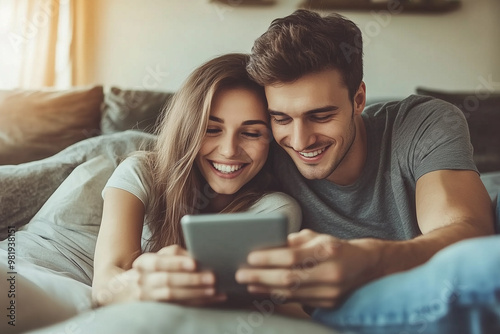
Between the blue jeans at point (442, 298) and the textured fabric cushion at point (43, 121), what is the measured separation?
158 centimetres

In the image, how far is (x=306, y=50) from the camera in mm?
1316

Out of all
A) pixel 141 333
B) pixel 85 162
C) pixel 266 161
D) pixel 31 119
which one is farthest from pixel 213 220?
pixel 31 119

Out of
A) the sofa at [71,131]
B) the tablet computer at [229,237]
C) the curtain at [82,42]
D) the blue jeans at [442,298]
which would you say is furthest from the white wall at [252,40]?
the blue jeans at [442,298]

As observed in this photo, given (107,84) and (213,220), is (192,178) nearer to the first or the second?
(213,220)

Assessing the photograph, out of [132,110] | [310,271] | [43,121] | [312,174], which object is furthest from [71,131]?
[310,271]

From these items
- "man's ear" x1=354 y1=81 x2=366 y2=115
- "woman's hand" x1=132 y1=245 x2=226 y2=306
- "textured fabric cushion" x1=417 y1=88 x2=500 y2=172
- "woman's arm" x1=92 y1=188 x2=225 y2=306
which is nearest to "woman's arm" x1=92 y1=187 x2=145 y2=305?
"woman's arm" x1=92 y1=188 x2=225 y2=306

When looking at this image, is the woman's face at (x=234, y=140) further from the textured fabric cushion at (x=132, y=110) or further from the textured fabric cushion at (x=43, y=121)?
the textured fabric cushion at (x=43, y=121)

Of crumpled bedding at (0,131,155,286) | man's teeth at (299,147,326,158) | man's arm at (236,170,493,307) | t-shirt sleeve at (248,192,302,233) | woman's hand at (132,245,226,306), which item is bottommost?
crumpled bedding at (0,131,155,286)

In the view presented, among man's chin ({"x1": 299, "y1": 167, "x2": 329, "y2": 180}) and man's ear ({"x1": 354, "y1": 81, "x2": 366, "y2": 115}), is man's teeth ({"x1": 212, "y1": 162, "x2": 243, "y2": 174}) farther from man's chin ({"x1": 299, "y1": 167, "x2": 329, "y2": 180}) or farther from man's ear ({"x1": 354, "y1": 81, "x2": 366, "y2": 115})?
man's ear ({"x1": 354, "y1": 81, "x2": 366, "y2": 115})

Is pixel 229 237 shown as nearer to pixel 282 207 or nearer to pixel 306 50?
pixel 282 207

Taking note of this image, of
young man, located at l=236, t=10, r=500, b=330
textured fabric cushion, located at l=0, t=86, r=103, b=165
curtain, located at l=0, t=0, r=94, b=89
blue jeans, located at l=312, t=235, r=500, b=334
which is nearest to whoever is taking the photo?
blue jeans, located at l=312, t=235, r=500, b=334

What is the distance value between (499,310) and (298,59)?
2.61ft

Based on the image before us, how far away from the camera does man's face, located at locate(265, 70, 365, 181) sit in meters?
1.31

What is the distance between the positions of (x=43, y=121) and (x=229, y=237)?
1.54 metres
